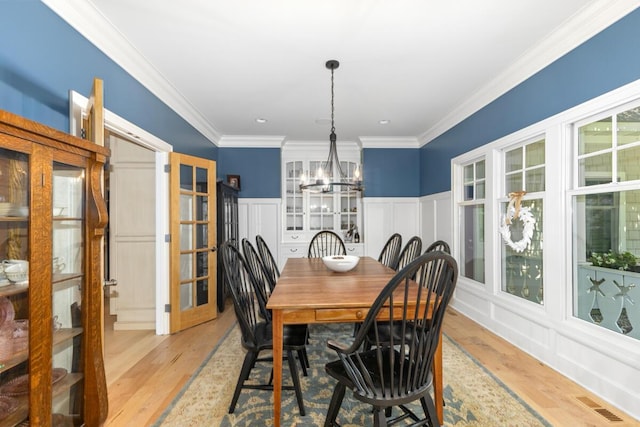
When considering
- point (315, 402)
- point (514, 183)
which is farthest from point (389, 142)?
point (315, 402)

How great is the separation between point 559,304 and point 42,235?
3.36 m

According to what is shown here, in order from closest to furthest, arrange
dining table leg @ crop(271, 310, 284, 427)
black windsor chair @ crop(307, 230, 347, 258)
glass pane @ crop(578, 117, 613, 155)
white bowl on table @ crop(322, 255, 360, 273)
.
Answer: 1. dining table leg @ crop(271, 310, 284, 427)
2. glass pane @ crop(578, 117, 613, 155)
3. white bowl on table @ crop(322, 255, 360, 273)
4. black windsor chair @ crop(307, 230, 347, 258)

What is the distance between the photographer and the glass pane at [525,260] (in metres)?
2.85

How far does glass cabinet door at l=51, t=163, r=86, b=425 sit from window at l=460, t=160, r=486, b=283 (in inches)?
147

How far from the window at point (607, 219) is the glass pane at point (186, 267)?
12.1 ft

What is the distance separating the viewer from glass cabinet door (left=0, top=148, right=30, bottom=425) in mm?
1259

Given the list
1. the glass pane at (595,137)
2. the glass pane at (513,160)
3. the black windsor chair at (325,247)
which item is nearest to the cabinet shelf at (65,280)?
the black windsor chair at (325,247)

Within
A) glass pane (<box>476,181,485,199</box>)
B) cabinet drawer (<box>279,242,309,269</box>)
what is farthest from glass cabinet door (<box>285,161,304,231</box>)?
glass pane (<box>476,181,485,199</box>)

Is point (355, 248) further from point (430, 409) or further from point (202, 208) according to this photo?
point (430, 409)

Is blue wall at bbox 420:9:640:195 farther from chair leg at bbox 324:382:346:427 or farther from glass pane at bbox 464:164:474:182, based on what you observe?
chair leg at bbox 324:382:346:427

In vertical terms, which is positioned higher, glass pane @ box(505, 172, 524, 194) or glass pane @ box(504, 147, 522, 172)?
glass pane @ box(504, 147, 522, 172)

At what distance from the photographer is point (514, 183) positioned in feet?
10.5

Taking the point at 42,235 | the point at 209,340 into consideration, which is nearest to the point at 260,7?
the point at 42,235

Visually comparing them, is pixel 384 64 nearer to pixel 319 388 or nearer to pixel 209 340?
pixel 319 388
